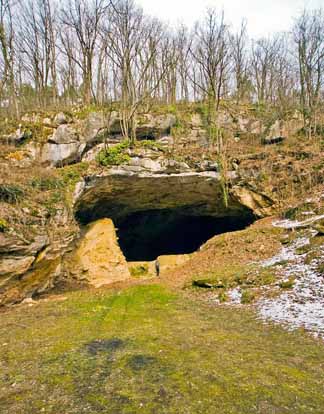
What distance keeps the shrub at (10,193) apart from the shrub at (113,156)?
13.6 ft

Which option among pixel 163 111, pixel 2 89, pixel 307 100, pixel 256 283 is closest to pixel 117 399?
pixel 256 283

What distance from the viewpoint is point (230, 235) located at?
14109 mm

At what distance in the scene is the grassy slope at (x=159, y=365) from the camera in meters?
3.64

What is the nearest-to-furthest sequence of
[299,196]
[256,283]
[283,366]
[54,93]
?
[283,366] → [256,283] → [299,196] → [54,93]

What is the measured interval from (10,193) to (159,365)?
8646mm

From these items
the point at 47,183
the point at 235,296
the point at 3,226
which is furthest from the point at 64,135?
the point at 235,296

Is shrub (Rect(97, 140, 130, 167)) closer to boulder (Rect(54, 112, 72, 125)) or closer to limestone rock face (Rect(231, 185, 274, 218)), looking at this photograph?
boulder (Rect(54, 112, 72, 125))

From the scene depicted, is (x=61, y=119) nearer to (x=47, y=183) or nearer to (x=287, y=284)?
(x=47, y=183)

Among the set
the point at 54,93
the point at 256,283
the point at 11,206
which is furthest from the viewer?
the point at 54,93

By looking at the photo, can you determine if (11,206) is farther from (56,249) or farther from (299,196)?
(299,196)

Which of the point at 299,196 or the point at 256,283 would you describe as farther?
the point at 299,196

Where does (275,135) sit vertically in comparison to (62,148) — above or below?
above

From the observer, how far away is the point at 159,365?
470 centimetres

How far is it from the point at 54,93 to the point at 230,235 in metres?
14.6
